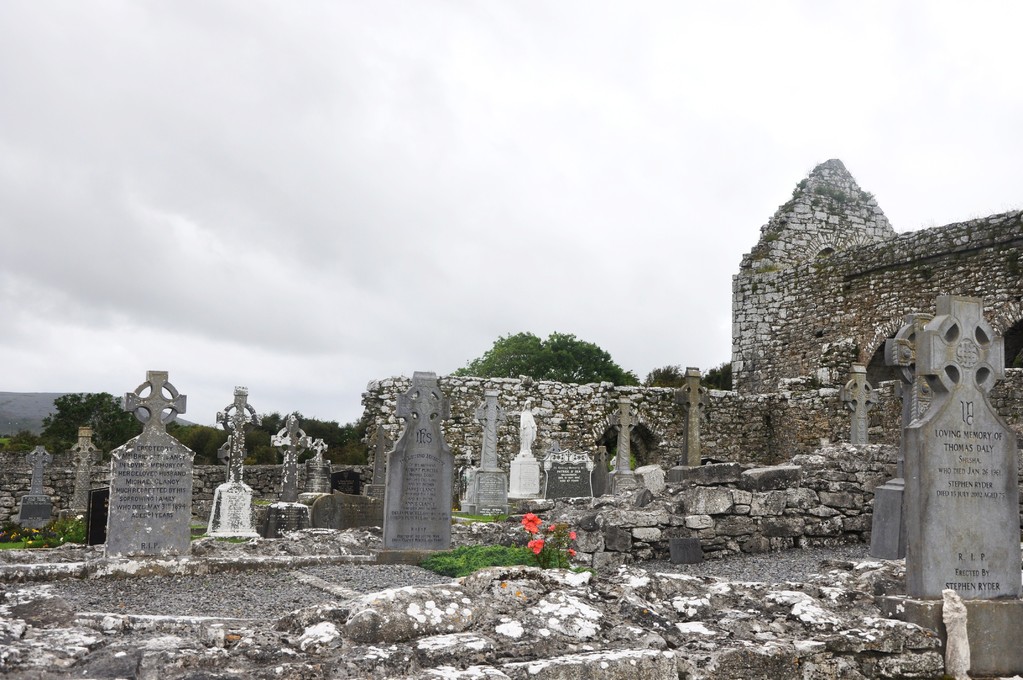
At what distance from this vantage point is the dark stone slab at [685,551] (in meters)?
8.92

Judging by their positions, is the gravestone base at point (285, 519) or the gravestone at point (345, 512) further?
the gravestone at point (345, 512)

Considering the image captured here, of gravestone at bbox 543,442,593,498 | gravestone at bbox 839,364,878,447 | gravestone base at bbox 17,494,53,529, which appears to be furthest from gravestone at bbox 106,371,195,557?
gravestone base at bbox 17,494,53,529

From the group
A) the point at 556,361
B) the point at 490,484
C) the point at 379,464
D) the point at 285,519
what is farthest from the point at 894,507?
the point at 556,361

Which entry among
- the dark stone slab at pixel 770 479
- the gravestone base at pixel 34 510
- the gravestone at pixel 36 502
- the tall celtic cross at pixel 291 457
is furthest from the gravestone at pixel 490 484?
the gravestone base at pixel 34 510

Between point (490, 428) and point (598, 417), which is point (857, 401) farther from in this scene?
point (598, 417)

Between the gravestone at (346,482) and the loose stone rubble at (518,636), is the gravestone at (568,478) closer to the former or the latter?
the gravestone at (346,482)

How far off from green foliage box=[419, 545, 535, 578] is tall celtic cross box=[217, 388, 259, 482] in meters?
6.05

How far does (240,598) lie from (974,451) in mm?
5080

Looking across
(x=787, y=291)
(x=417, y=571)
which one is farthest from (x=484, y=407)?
(x=417, y=571)

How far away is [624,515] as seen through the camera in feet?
30.5

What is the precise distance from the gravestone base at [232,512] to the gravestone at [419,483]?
481 cm

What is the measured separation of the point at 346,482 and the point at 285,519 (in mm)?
6731

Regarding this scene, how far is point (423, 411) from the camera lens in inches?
375

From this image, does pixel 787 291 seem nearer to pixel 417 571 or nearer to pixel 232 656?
pixel 417 571
